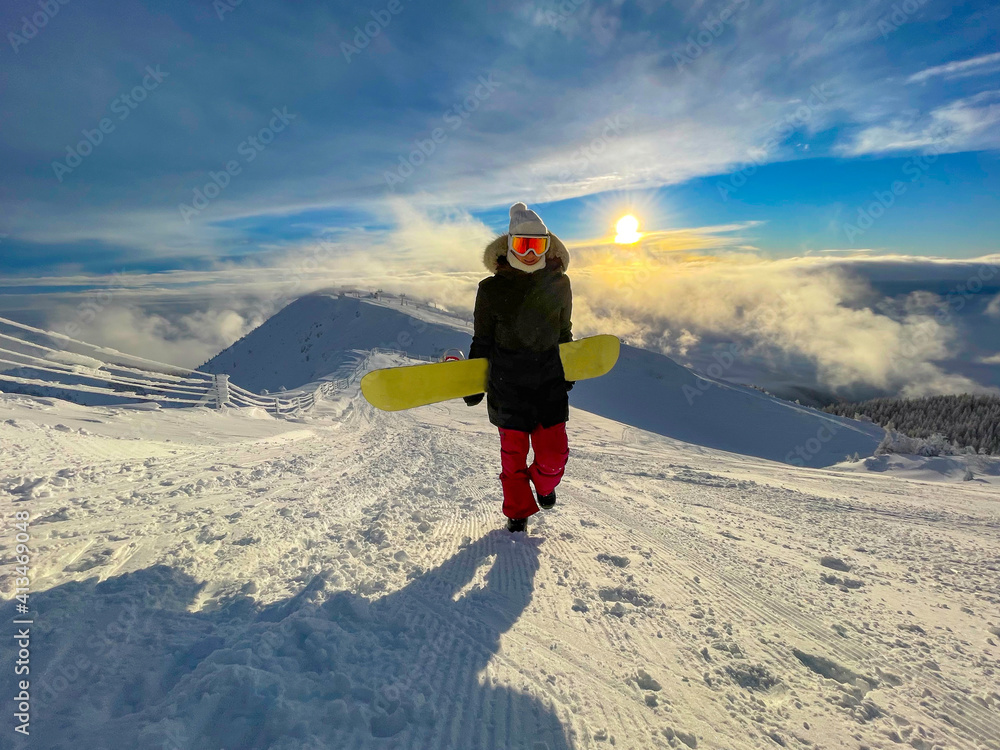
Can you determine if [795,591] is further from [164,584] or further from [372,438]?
[372,438]

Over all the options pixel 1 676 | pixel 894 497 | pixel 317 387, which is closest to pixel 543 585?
pixel 1 676

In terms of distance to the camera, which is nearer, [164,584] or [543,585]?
[164,584]

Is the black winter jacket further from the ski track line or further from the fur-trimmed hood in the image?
the ski track line

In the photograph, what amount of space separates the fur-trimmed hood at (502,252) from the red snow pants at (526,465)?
1.32 m

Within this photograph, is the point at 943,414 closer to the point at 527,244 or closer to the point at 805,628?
the point at 805,628

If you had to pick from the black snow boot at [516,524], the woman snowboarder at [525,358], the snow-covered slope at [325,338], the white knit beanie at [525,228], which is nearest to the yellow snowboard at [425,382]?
the woman snowboarder at [525,358]

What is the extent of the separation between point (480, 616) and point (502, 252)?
2603 mm

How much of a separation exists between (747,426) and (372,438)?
20.1m

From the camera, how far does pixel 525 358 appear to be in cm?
354

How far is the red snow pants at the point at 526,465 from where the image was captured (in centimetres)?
356

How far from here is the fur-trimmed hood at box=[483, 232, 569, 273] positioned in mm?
3705

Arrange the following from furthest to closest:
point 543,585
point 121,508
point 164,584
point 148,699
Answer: point 121,508 < point 543,585 < point 164,584 < point 148,699

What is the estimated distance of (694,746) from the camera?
1.69 m

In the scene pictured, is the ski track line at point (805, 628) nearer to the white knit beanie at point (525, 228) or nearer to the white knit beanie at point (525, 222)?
the white knit beanie at point (525, 228)
